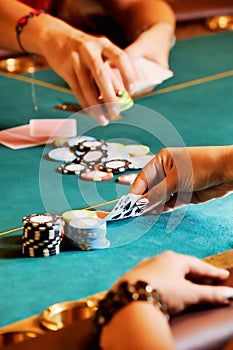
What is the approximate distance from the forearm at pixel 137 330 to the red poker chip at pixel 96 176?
106cm

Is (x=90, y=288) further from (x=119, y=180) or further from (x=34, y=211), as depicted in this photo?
(x=119, y=180)

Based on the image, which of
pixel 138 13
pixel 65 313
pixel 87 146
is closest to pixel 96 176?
pixel 87 146

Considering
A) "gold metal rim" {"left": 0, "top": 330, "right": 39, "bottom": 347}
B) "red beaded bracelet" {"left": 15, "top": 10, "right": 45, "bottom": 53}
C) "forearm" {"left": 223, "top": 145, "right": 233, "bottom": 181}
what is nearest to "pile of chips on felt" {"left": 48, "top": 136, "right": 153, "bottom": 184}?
"forearm" {"left": 223, "top": 145, "right": 233, "bottom": 181}

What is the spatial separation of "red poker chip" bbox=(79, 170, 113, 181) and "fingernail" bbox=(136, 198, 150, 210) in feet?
1.01

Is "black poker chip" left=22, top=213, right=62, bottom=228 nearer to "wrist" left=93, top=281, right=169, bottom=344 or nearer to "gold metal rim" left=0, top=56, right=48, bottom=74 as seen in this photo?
"wrist" left=93, top=281, right=169, bottom=344

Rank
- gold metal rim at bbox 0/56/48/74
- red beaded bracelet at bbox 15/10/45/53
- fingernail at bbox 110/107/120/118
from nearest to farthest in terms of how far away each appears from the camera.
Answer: fingernail at bbox 110/107/120/118 → red beaded bracelet at bbox 15/10/45/53 → gold metal rim at bbox 0/56/48/74

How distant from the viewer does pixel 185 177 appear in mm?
2000

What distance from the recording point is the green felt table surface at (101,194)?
1.72 metres

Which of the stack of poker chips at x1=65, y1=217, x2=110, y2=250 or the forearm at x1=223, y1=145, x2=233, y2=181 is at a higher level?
the forearm at x1=223, y1=145, x2=233, y2=181

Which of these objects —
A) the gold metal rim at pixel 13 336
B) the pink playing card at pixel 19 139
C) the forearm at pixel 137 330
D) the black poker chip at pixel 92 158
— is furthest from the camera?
the pink playing card at pixel 19 139

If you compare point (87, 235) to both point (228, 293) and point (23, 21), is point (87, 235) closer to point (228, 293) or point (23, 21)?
point (228, 293)

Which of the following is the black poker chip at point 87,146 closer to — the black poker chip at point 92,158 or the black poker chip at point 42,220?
the black poker chip at point 92,158

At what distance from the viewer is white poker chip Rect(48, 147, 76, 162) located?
2458 millimetres

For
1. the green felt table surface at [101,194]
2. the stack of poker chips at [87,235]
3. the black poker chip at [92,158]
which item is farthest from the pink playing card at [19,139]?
the stack of poker chips at [87,235]
